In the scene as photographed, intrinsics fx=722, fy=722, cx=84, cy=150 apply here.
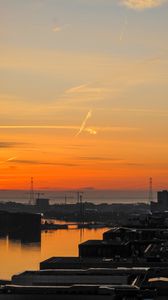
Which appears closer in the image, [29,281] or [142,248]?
[29,281]

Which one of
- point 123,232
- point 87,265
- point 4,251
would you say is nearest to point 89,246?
point 87,265

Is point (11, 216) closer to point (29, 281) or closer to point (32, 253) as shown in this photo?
point (32, 253)

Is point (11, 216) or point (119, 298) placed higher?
point (11, 216)

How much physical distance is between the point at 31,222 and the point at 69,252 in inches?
1645

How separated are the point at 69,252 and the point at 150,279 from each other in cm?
3557

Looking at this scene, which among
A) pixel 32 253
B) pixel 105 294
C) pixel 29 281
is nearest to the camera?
pixel 105 294

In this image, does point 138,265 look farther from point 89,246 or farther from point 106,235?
point 106,235

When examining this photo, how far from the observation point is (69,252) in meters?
63.3

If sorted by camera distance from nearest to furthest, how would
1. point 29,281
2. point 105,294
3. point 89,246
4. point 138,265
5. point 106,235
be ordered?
point 105,294 < point 29,281 < point 138,265 < point 89,246 < point 106,235

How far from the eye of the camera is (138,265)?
35094 millimetres

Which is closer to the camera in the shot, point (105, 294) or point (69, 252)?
point (105, 294)

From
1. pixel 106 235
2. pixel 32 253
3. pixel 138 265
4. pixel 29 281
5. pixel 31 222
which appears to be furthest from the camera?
pixel 31 222

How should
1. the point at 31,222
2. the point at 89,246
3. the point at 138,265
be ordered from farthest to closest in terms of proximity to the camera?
the point at 31,222 → the point at 89,246 → the point at 138,265

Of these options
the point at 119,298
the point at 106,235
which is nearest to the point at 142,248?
the point at 106,235
